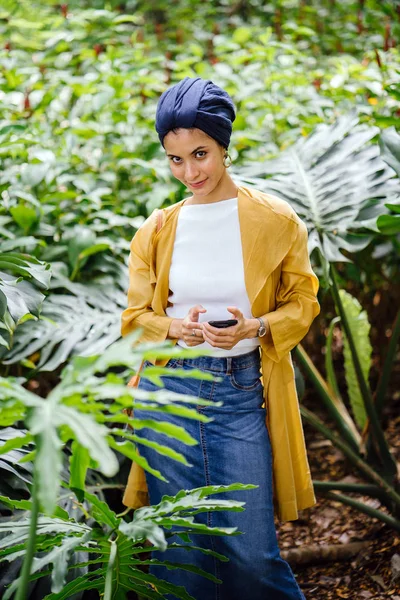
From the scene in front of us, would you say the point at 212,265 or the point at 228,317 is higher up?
the point at 212,265

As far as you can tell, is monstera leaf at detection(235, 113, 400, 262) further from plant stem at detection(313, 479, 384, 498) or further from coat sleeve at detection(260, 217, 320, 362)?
plant stem at detection(313, 479, 384, 498)

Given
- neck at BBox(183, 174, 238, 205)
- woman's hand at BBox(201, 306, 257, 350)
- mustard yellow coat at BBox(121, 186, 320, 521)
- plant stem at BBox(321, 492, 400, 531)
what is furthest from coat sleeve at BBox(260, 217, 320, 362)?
plant stem at BBox(321, 492, 400, 531)

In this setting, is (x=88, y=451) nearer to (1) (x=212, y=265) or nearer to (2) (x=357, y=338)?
(1) (x=212, y=265)

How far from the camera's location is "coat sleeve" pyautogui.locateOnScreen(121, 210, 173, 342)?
2.21m

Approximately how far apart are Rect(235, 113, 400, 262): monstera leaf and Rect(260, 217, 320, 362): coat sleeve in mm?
554

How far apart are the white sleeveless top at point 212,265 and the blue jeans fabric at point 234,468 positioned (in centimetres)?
10

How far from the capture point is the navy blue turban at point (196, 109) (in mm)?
1977

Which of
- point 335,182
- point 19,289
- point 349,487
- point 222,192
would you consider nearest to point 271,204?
point 222,192

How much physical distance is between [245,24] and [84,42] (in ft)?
5.78

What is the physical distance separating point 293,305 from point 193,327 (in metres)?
0.31

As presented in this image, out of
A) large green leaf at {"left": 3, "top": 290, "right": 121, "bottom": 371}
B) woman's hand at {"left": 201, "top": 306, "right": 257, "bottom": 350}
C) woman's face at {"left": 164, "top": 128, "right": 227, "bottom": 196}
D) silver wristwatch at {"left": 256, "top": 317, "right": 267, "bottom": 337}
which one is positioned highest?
woman's face at {"left": 164, "top": 128, "right": 227, "bottom": 196}

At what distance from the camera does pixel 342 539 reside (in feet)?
10.4

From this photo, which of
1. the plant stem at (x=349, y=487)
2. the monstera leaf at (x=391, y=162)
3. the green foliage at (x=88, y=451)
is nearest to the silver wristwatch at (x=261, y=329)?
the green foliage at (x=88, y=451)

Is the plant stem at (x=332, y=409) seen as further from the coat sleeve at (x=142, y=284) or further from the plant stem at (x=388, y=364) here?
the coat sleeve at (x=142, y=284)
